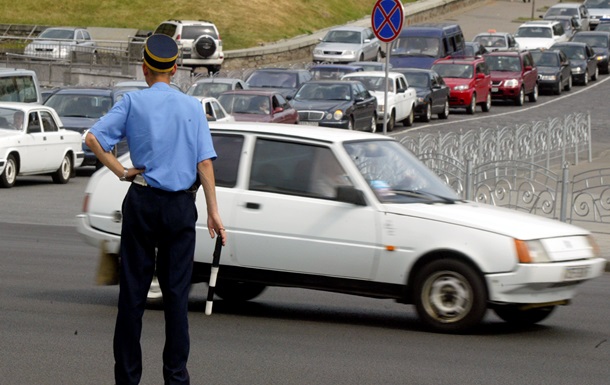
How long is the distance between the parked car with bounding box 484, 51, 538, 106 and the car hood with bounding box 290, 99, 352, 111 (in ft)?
42.3

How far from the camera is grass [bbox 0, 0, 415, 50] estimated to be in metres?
60.0

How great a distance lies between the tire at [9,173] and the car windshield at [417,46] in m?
24.1

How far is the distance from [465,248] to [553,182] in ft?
31.1

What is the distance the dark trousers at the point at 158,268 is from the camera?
6.47 meters

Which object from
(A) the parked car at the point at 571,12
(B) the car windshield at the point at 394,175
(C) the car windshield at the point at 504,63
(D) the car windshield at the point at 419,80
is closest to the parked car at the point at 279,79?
(D) the car windshield at the point at 419,80

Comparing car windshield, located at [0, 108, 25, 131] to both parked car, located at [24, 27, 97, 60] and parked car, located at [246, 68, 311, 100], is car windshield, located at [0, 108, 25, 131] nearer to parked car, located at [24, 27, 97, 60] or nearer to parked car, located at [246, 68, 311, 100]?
parked car, located at [246, 68, 311, 100]

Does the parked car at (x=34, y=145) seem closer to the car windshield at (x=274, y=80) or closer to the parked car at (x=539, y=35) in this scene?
the car windshield at (x=274, y=80)

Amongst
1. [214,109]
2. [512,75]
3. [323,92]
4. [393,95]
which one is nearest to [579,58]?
[512,75]

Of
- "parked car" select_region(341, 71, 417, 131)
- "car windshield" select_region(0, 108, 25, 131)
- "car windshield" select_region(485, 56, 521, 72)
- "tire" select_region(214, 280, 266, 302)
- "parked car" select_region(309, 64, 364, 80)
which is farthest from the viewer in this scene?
"car windshield" select_region(485, 56, 521, 72)

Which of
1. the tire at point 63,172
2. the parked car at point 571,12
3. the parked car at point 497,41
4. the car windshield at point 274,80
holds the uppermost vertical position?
the parked car at point 571,12

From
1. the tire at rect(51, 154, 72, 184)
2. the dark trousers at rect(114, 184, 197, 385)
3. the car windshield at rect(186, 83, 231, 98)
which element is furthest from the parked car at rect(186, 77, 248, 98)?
the dark trousers at rect(114, 184, 197, 385)

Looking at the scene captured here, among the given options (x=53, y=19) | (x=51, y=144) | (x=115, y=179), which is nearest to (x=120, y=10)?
(x=53, y=19)

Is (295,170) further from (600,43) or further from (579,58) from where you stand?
(600,43)

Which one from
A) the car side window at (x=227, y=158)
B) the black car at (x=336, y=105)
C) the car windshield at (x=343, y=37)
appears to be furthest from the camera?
the car windshield at (x=343, y=37)
